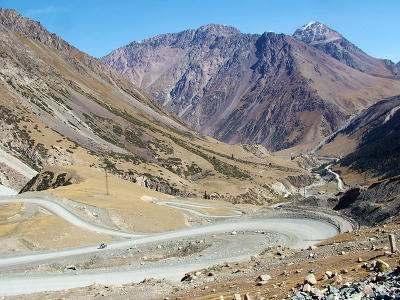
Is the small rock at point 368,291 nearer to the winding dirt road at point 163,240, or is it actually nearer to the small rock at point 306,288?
the small rock at point 306,288

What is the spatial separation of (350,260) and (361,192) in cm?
8305

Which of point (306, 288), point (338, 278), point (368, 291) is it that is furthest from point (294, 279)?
point (368, 291)

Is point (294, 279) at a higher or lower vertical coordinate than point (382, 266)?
lower

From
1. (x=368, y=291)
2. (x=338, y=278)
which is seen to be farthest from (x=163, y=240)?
(x=368, y=291)

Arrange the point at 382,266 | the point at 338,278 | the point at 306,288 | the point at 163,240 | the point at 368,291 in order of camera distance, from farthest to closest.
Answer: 1. the point at 163,240
2. the point at 382,266
3. the point at 338,278
4. the point at 306,288
5. the point at 368,291

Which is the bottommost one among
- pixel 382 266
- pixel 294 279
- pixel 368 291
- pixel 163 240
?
pixel 368 291

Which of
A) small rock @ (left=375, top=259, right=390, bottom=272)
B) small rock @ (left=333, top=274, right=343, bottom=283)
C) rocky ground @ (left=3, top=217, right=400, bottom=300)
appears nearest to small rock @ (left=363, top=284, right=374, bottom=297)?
rocky ground @ (left=3, top=217, right=400, bottom=300)

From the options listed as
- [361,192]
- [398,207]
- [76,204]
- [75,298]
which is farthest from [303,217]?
[75,298]

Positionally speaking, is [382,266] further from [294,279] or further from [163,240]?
[163,240]

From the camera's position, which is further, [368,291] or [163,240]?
[163,240]

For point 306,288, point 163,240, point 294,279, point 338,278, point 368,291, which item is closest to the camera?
point 368,291

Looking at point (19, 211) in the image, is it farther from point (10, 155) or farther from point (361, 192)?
point (10, 155)

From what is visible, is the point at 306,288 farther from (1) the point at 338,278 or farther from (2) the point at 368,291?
(2) the point at 368,291

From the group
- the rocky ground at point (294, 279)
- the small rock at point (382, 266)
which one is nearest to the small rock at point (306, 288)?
the rocky ground at point (294, 279)
